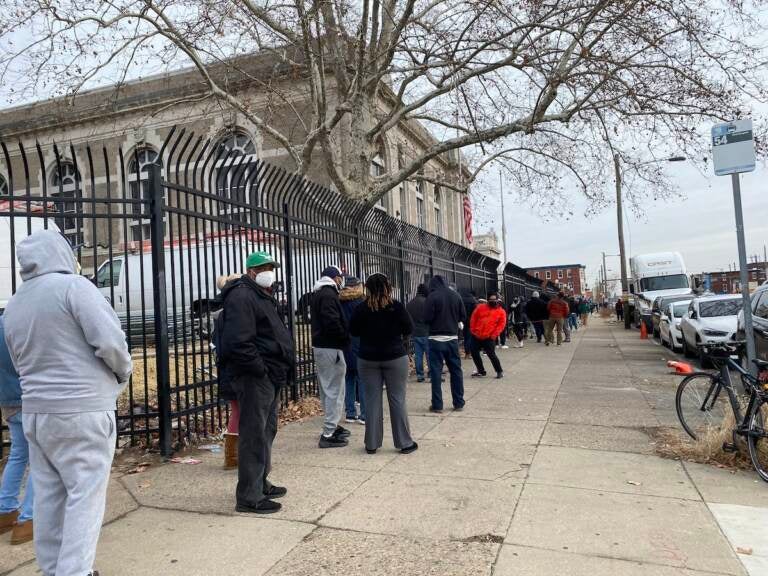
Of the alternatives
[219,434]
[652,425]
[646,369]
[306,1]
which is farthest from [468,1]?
[219,434]

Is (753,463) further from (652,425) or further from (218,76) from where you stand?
(218,76)

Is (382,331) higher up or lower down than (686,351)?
higher up

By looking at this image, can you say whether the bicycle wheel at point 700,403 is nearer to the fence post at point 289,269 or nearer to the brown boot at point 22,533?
the fence post at point 289,269

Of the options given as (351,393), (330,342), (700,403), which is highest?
(330,342)

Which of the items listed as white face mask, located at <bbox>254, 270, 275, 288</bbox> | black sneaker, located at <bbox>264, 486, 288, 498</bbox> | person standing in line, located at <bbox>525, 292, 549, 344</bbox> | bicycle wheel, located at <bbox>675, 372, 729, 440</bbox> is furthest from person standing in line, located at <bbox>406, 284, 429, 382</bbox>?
person standing in line, located at <bbox>525, 292, 549, 344</bbox>

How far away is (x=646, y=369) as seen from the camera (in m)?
12.2

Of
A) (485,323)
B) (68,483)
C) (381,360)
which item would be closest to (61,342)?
(68,483)

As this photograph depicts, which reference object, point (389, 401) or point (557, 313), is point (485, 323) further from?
point (557, 313)

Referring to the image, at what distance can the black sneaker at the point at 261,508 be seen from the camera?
13.2 ft

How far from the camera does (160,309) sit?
17.9 ft

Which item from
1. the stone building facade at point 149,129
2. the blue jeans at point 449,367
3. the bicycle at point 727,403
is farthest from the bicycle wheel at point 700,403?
the stone building facade at point 149,129

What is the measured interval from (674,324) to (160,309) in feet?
48.6

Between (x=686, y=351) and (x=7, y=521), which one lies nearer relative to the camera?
(x=7, y=521)

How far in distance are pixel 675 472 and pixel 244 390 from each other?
3755 mm
